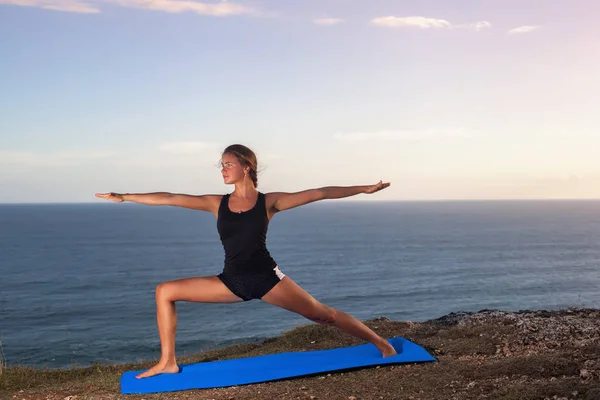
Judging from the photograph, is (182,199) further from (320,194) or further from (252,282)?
(320,194)

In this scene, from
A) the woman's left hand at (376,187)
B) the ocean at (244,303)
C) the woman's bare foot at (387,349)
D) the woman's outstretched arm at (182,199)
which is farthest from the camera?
the ocean at (244,303)

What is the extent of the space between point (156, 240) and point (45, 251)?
19.0 m

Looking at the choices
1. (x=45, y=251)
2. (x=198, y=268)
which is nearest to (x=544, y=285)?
(x=198, y=268)

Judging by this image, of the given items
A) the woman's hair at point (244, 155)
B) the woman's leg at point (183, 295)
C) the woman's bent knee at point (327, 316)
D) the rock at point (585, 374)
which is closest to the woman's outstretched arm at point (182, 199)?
the woman's hair at point (244, 155)

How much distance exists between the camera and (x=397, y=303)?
134 ft

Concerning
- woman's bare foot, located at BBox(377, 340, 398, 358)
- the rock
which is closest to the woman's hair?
woman's bare foot, located at BBox(377, 340, 398, 358)

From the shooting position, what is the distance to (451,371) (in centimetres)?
661

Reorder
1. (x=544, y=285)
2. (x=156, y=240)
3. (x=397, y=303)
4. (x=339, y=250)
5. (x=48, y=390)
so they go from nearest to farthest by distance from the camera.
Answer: (x=48, y=390), (x=397, y=303), (x=544, y=285), (x=339, y=250), (x=156, y=240)

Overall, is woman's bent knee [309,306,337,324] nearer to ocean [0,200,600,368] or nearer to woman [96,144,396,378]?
woman [96,144,396,378]

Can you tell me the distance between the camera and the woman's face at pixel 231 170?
6.64m

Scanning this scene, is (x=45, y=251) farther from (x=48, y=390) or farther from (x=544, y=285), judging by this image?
(x=48, y=390)

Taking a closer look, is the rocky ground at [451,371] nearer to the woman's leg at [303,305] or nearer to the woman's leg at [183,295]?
the woman's leg at [303,305]

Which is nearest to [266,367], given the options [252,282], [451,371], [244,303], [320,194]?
[252,282]

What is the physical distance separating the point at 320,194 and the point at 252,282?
1.13 m
